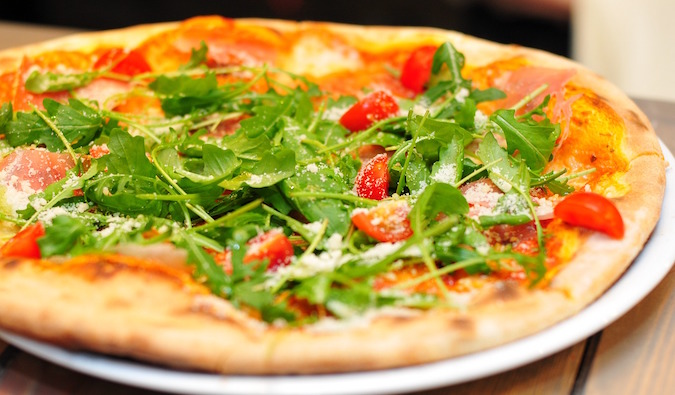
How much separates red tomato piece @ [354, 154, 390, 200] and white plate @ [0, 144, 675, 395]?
28.4 inches

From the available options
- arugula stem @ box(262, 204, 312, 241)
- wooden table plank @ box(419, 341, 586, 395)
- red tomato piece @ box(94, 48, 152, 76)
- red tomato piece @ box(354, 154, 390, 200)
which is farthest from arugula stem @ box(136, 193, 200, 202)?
red tomato piece @ box(94, 48, 152, 76)

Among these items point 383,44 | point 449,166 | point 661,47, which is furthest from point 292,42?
point 661,47

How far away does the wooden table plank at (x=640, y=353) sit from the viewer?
5.38ft

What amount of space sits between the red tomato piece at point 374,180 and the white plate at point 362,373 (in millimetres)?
721

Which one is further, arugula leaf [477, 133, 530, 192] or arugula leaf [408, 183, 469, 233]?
arugula leaf [477, 133, 530, 192]

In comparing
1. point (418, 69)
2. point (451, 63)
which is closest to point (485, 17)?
point (418, 69)

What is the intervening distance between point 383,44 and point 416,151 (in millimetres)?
1169

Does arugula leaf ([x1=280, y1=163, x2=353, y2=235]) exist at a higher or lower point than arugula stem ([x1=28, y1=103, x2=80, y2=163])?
higher

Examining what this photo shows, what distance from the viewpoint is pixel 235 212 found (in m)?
1.89

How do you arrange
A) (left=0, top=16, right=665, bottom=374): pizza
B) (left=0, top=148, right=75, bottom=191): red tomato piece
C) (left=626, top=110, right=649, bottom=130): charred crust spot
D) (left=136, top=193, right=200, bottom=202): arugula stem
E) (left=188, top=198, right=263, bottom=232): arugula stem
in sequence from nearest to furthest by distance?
(left=0, top=16, right=665, bottom=374): pizza → (left=188, top=198, right=263, bottom=232): arugula stem → (left=136, top=193, right=200, bottom=202): arugula stem → (left=0, top=148, right=75, bottom=191): red tomato piece → (left=626, top=110, right=649, bottom=130): charred crust spot

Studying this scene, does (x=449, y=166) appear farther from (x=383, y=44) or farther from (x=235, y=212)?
(x=383, y=44)

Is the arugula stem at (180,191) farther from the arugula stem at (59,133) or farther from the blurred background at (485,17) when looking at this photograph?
the blurred background at (485,17)

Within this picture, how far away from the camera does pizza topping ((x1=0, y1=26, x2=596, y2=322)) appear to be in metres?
1.72

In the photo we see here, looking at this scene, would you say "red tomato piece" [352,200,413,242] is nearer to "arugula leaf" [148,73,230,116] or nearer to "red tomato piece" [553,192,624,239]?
"red tomato piece" [553,192,624,239]
